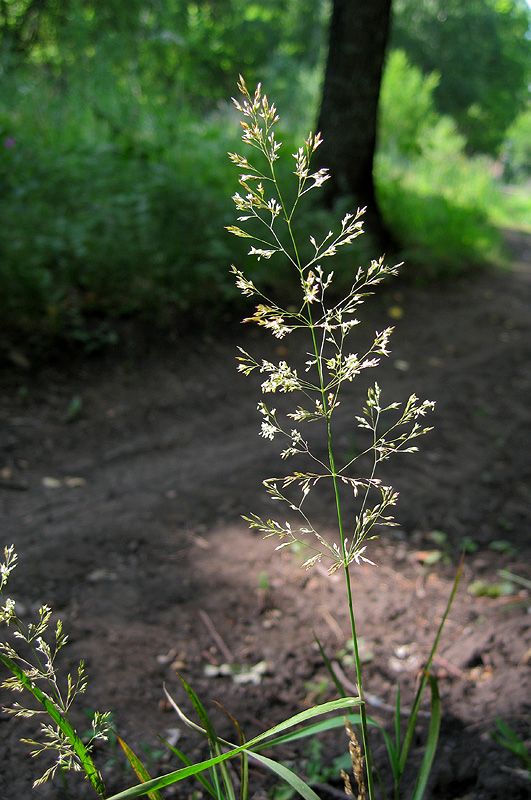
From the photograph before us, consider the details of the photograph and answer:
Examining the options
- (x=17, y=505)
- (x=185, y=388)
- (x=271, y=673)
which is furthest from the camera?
(x=185, y=388)

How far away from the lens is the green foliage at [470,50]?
2731 centimetres

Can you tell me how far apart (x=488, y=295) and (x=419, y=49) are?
27.0 metres

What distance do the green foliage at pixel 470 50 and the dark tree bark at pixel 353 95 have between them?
25.0 m

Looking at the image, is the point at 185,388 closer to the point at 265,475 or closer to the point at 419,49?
the point at 265,475

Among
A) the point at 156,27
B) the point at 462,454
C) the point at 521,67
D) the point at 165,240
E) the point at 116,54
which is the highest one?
the point at 521,67

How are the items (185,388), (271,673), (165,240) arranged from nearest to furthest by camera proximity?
(271,673) → (185,388) → (165,240)

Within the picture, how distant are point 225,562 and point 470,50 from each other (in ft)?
106

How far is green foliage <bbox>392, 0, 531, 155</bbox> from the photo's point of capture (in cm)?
2731

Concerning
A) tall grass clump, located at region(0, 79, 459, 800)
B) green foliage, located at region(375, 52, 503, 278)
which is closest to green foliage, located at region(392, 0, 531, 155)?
green foliage, located at region(375, 52, 503, 278)

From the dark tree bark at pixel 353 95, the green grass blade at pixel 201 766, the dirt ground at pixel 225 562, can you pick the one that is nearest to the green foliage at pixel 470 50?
the dark tree bark at pixel 353 95

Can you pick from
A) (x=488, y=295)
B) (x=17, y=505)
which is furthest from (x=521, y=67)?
(x=17, y=505)

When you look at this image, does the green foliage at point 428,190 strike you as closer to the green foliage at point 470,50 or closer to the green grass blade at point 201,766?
the green grass blade at point 201,766

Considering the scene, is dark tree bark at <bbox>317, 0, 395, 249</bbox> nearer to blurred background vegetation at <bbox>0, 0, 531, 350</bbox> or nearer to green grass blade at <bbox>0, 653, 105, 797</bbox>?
blurred background vegetation at <bbox>0, 0, 531, 350</bbox>

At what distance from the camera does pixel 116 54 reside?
6.41 m
